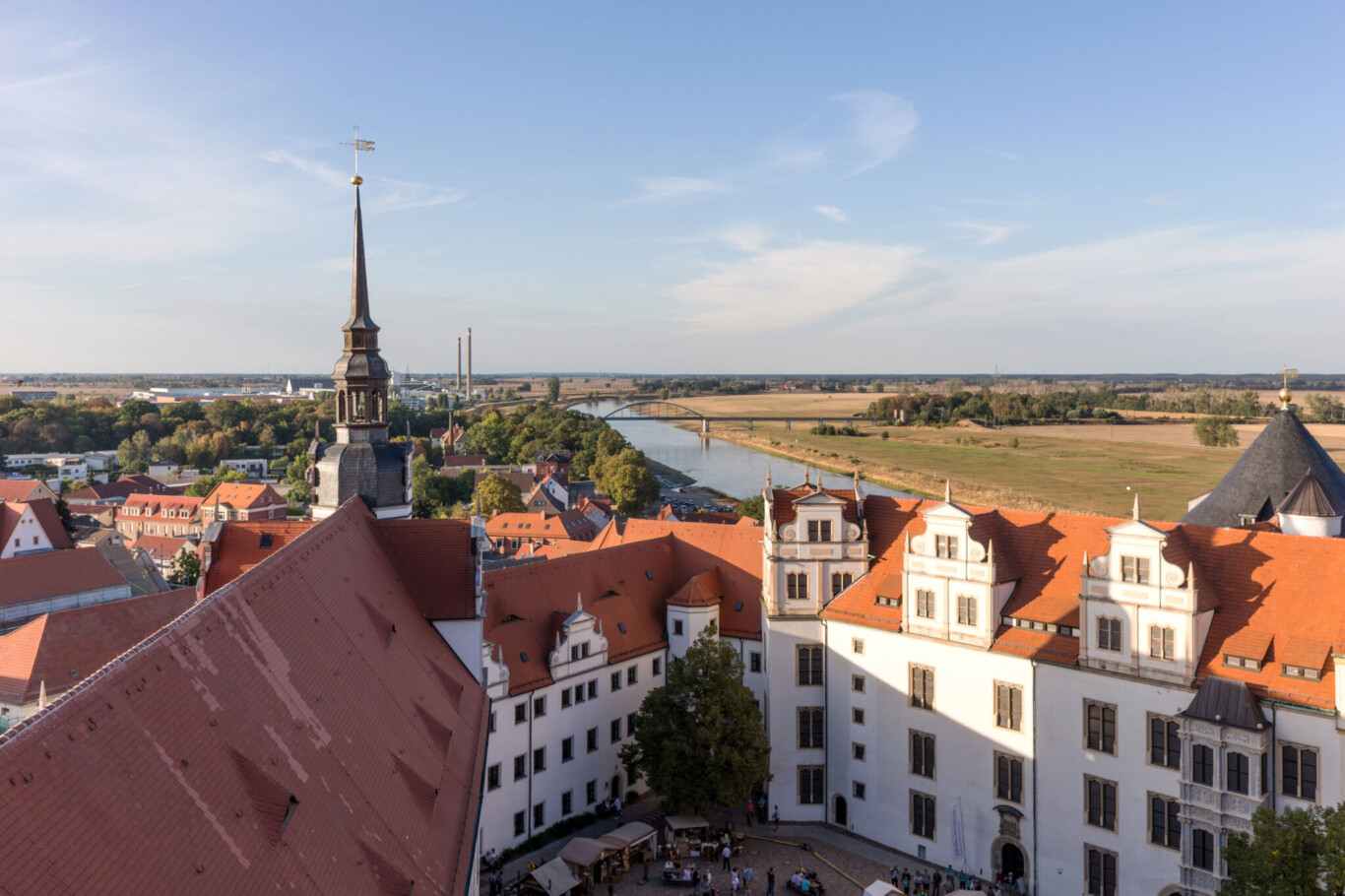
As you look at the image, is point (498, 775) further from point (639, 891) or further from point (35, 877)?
point (35, 877)

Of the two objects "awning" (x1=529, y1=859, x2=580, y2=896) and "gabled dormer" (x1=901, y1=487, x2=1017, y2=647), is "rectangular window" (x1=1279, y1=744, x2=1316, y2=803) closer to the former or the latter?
"gabled dormer" (x1=901, y1=487, x2=1017, y2=647)

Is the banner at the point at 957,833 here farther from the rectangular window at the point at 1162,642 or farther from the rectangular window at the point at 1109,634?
the rectangular window at the point at 1162,642

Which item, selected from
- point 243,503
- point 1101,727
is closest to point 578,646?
point 1101,727

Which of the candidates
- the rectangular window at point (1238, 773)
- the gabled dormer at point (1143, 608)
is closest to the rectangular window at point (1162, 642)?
the gabled dormer at point (1143, 608)

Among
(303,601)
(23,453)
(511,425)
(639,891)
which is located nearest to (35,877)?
(303,601)

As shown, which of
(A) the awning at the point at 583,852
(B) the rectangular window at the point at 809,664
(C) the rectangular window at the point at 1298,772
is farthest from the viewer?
(B) the rectangular window at the point at 809,664

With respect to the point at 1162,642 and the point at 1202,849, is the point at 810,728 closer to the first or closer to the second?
the point at 1162,642
